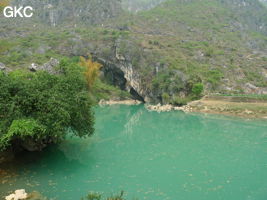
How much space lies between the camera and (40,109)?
1628 cm

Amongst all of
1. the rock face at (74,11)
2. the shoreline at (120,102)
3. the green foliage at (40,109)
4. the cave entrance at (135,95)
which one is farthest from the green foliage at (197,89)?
the rock face at (74,11)

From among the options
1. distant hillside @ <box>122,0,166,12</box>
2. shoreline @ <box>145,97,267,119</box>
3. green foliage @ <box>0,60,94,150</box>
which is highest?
distant hillside @ <box>122,0,166,12</box>

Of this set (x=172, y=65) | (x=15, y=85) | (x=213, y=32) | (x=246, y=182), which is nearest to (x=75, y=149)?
(x=15, y=85)

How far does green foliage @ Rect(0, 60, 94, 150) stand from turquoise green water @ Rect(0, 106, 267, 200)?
1870 mm

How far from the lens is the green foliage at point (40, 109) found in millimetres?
14969

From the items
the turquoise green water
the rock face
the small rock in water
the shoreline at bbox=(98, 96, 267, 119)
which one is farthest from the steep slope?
the small rock in water

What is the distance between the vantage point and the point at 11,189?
1337 centimetres

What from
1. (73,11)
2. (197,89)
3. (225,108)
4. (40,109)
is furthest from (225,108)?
(73,11)

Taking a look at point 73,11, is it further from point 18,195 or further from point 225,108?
point 18,195

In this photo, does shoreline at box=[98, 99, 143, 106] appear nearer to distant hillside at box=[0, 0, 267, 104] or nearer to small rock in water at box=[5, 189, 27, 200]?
distant hillside at box=[0, 0, 267, 104]

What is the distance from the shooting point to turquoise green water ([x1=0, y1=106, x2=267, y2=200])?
45.5 feet

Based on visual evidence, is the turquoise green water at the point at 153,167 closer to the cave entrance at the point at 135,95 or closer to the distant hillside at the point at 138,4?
the cave entrance at the point at 135,95

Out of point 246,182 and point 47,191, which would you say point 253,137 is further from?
point 47,191

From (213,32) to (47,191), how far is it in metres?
86.6
